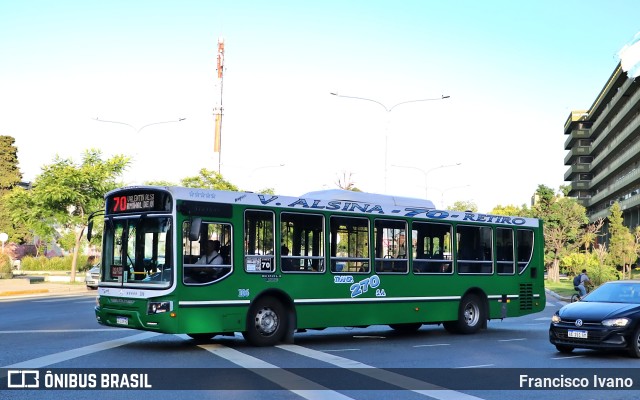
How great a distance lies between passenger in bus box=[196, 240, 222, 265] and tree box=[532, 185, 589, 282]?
56.9 meters

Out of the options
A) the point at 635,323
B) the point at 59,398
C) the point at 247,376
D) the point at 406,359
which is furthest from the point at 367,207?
the point at 59,398

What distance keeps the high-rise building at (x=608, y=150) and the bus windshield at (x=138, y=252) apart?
250ft

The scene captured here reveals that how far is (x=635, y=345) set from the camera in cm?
1387

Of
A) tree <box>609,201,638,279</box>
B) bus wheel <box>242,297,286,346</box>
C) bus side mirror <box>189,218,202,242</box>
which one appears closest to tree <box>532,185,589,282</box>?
tree <box>609,201,638,279</box>

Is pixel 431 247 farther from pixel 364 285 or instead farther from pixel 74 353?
pixel 74 353

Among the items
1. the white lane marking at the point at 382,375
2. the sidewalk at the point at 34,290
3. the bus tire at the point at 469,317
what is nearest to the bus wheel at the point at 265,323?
the white lane marking at the point at 382,375

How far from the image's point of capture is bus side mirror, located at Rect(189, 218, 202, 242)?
13.5 m

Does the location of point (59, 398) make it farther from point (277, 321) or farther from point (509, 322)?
point (509, 322)

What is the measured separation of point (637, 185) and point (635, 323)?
80062mm

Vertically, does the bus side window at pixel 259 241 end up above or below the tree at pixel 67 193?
below

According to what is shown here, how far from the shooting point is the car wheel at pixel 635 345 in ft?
45.3

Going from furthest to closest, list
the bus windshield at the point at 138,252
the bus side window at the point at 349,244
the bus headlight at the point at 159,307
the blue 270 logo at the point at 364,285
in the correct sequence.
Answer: the blue 270 logo at the point at 364,285 → the bus side window at the point at 349,244 → the bus windshield at the point at 138,252 → the bus headlight at the point at 159,307

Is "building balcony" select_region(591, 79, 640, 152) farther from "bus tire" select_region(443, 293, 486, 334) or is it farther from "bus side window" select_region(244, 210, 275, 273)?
"bus side window" select_region(244, 210, 275, 273)

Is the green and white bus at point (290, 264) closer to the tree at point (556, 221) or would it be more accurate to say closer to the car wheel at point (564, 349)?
the car wheel at point (564, 349)
